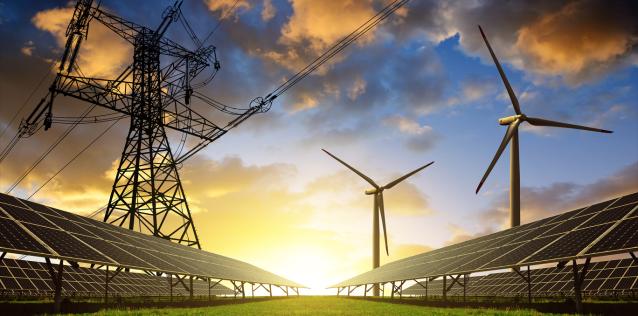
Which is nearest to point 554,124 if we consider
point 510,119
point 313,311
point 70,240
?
point 510,119

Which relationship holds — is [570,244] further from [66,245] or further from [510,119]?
[510,119]

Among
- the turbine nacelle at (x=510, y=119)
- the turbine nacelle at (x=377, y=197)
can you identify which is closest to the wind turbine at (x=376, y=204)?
the turbine nacelle at (x=377, y=197)

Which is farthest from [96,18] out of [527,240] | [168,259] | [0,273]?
[527,240]

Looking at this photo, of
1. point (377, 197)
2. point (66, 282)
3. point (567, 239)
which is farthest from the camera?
point (377, 197)

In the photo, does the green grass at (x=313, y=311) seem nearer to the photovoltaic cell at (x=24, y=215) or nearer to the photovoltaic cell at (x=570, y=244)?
the photovoltaic cell at (x=570, y=244)

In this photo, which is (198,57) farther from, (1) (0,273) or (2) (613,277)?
(2) (613,277)
